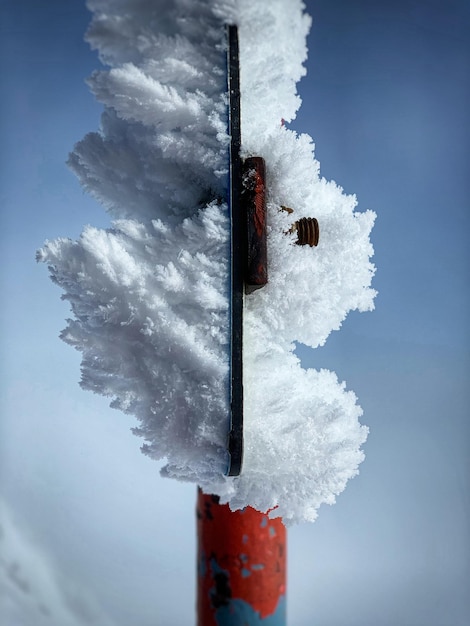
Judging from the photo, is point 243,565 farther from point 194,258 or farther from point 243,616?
point 194,258

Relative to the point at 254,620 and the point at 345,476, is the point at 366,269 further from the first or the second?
the point at 254,620

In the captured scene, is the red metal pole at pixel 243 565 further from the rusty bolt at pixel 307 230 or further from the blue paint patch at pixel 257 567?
the rusty bolt at pixel 307 230

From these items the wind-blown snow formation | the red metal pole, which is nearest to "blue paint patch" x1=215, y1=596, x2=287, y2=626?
the red metal pole

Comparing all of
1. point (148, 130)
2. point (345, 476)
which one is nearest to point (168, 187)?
point (148, 130)

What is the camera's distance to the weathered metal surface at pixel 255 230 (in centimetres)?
22

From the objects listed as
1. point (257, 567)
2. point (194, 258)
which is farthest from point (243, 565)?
point (194, 258)

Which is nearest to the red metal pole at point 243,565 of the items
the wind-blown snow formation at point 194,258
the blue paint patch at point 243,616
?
the blue paint patch at point 243,616

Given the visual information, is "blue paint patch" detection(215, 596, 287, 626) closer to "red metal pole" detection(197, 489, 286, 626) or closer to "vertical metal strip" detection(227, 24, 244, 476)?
"red metal pole" detection(197, 489, 286, 626)

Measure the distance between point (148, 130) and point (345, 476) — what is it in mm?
162

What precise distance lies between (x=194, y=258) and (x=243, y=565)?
0.22 metres

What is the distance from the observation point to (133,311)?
22 cm

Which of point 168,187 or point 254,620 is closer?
point 168,187

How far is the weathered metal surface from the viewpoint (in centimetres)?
22

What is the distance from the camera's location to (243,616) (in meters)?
0.36
